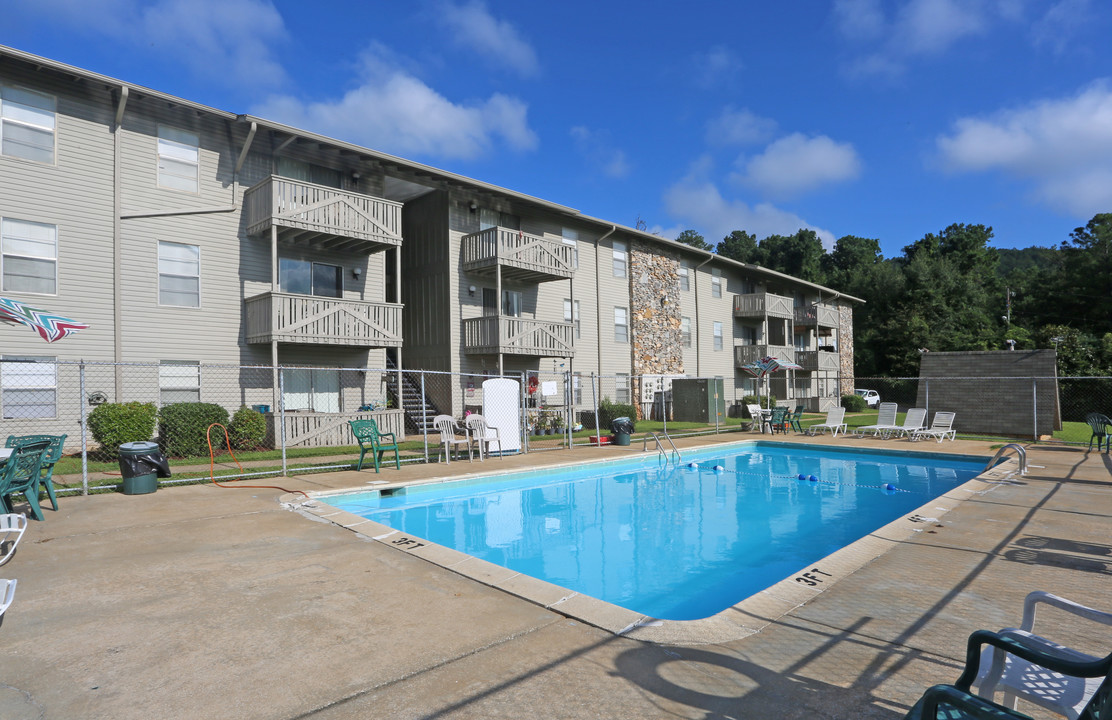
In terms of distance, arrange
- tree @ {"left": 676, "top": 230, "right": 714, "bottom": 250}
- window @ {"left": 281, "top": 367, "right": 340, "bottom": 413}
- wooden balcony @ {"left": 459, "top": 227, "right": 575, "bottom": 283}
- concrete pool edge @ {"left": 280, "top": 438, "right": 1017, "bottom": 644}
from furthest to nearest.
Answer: tree @ {"left": 676, "top": 230, "right": 714, "bottom": 250}
wooden balcony @ {"left": 459, "top": 227, "right": 575, "bottom": 283}
window @ {"left": 281, "top": 367, "right": 340, "bottom": 413}
concrete pool edge @ {"left": 280, "top": 438, "right": 1017, "bottom": 644}

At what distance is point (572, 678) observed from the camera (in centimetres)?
346

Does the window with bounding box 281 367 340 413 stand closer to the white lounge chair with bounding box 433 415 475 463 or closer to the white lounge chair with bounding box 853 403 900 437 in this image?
the white lounge chair with bounding box 433 415 475 463

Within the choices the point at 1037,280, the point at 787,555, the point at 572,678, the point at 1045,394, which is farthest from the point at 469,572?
the point at 1037,280

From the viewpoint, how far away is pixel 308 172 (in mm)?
18656

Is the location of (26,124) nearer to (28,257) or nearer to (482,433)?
(28,257)

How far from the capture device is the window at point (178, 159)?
→ 15938 mm

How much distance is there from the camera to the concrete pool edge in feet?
13.8

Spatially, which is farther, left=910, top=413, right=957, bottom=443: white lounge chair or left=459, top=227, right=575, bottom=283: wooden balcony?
A: left=459, top=227, right=575, bottom=283: wooden balcony

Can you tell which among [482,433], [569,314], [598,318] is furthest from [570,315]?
[482,433]

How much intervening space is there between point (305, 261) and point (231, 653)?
1647 centimetres

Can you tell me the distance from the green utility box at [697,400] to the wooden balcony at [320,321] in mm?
13784

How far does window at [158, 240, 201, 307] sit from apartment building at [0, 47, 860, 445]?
0.04 meters

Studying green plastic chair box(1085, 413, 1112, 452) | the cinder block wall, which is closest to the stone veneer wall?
the cinder block wall

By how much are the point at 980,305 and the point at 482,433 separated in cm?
4919
